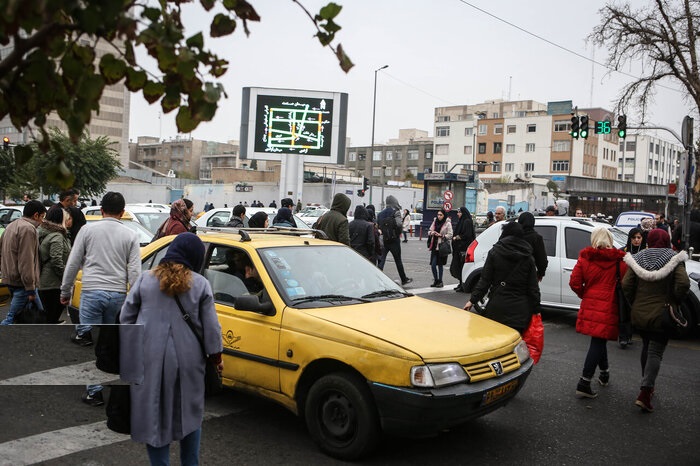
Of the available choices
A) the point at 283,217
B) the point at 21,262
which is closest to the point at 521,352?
the point at 21,262

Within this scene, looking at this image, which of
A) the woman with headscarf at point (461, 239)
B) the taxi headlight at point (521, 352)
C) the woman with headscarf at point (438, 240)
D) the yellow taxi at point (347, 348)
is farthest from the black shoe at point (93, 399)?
the woman with headscarf at point (438, 240)

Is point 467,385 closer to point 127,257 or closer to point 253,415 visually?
point 253,415

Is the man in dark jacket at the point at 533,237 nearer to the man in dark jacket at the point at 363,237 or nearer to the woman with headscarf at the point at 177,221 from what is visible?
the woman with headscarf at the point at 177,221

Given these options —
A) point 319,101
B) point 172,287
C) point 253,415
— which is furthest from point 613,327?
point 319,101

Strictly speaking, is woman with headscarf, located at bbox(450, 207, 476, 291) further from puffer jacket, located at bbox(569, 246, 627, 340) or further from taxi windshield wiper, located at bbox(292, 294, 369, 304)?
taxi windshield wiper, located at bbox(292, 294, 369, 304)

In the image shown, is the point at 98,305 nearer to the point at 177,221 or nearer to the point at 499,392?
the point at 177,221

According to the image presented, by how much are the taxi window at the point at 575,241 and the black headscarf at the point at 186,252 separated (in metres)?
7.86

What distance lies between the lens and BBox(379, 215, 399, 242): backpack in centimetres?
1388

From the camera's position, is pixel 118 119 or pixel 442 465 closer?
pixel 442 465

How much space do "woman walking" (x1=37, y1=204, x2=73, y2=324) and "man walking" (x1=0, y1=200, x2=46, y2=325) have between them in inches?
4.9

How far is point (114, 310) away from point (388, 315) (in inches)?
93.6

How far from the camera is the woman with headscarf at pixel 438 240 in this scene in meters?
13.9

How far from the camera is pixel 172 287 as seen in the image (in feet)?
11.2

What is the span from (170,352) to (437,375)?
1.76 m
